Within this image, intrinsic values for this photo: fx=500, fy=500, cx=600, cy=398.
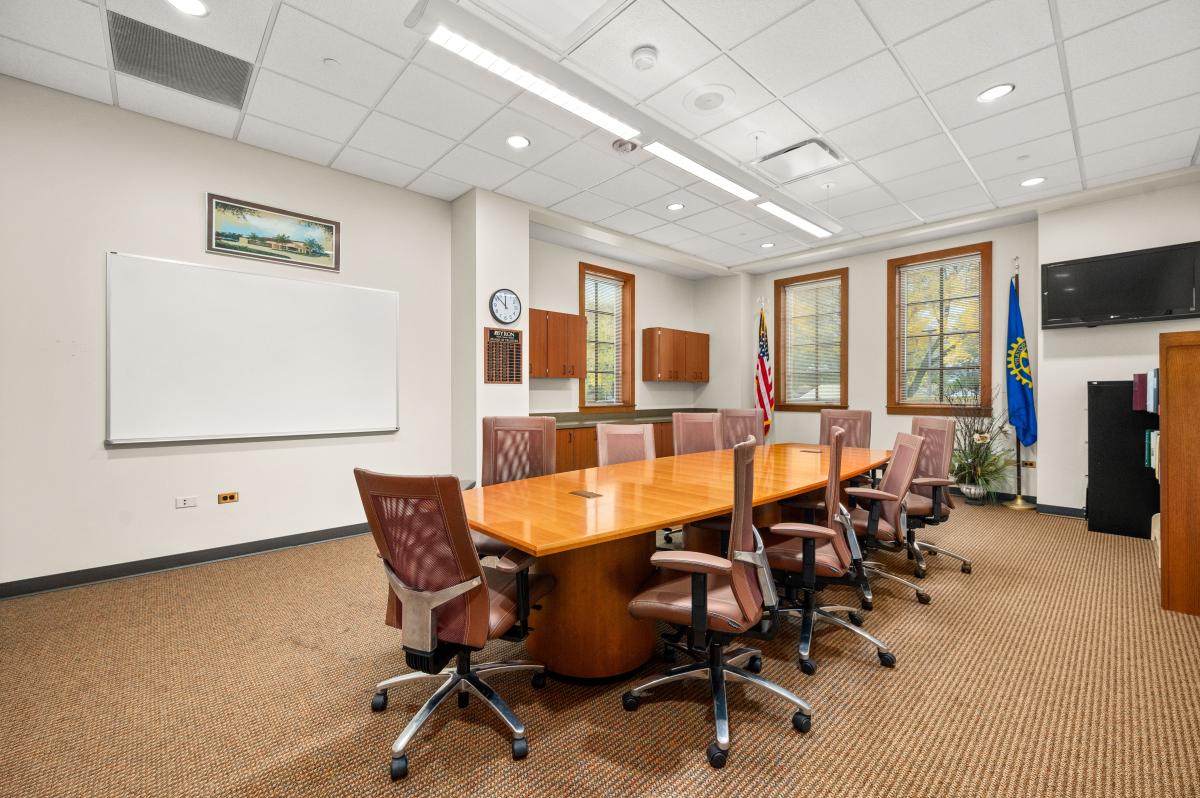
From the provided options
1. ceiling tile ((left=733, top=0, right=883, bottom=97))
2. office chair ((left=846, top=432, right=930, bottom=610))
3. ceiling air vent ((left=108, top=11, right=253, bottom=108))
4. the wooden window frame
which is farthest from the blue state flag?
ceiling air vent ((left=108, top=11, right=253, bottom=108))

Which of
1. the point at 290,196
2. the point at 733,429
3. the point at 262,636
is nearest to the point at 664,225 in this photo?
the point at 733,429

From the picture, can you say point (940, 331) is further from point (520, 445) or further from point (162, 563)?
point (162, 563)

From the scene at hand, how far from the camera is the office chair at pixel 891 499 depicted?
2695 mm

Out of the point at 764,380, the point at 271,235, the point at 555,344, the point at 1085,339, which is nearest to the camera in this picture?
the point at 271,235

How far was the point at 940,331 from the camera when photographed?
6.27m

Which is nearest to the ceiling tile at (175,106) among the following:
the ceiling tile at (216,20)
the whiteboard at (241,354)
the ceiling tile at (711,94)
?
the ceiling tile at (216,20)

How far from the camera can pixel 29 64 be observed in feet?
9.91

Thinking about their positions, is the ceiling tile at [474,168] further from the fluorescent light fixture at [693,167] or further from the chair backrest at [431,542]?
the chair backrest at [431,542]

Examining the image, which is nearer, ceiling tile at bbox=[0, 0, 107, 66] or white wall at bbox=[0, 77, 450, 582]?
ceiling tile at bbox=[0, 0, 107, 66]

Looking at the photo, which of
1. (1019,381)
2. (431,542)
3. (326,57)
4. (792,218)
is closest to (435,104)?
(326,57)

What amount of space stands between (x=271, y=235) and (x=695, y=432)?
13.4ft

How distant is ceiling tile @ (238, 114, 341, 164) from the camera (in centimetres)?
373

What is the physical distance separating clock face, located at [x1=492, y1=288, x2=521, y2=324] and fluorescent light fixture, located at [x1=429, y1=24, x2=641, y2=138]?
2.00m

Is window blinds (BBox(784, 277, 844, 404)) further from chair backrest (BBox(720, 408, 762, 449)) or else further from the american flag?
chair backrest (BBox(720, 408, 762, 449))
